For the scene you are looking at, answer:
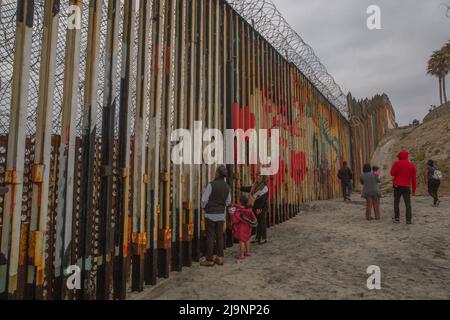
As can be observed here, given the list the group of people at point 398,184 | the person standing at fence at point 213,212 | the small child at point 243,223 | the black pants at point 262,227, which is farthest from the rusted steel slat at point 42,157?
the group of people at point 398,184

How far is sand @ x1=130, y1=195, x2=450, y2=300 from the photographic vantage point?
3.65m

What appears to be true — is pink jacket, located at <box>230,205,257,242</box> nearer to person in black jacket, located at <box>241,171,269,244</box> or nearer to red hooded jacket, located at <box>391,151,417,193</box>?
person in black jacket, located at <box>241,171,269,244</box>

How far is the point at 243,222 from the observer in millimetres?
5062

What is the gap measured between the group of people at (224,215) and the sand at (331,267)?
215mm

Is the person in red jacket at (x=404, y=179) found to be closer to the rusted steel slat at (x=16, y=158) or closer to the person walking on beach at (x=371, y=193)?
the person walking on beach at (x=371, y=193)

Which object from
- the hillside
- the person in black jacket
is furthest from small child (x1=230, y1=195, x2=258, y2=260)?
the hillside

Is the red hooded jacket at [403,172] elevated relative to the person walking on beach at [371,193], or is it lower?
elevated

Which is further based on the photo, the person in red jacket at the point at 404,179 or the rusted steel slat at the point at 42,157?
the person in red jacket at the point at 404,179

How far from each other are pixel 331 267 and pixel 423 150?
14.0m

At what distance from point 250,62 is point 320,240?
3838 mm

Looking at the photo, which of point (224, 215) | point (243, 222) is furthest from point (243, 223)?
point (224, 215)

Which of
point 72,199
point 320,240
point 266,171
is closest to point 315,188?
point 266,171

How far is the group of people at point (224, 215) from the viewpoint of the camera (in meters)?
4.67

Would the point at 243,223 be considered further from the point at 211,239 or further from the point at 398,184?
the point at 398,184
